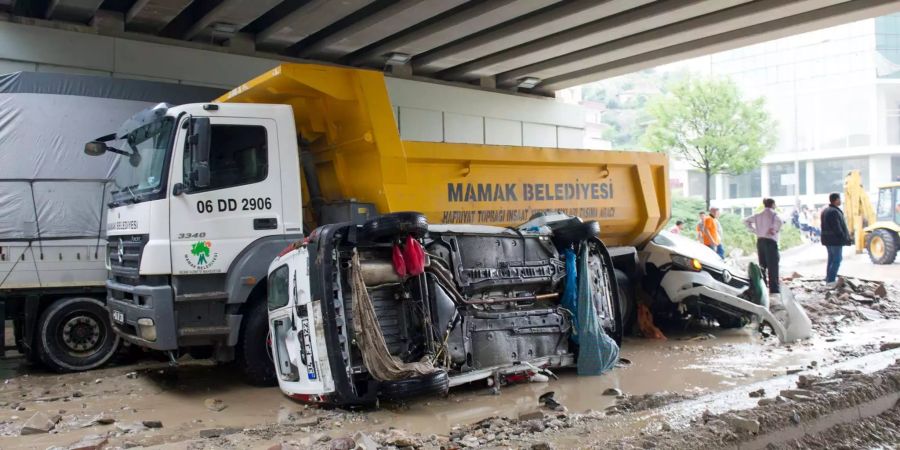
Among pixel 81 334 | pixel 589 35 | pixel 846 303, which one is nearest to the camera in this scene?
pixel 81 334

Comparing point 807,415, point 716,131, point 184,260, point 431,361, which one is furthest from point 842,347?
point 716,131

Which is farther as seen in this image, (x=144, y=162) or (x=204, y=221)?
(x=144, y=162)

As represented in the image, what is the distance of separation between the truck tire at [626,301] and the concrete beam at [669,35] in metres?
4.73

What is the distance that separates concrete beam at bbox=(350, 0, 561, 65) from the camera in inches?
416

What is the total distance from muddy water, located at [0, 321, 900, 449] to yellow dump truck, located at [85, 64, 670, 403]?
0.87 feet

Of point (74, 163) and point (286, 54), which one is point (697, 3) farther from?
point (74, 163)

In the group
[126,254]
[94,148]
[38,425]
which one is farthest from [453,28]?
[38,425]

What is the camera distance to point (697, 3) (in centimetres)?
1038

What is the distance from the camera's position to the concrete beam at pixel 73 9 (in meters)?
9.74

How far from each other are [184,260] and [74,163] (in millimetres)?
2651

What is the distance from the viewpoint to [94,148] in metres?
7.21

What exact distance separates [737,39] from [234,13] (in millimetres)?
8440

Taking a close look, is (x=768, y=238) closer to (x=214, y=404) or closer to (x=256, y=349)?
(x=256, y=349)

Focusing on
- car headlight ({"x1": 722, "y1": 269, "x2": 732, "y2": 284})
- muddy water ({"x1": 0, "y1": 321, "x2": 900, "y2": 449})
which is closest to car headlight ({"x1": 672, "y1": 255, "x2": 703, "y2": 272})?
car headlight ({"x1": 722, "y1": 269, "x2": 732, "y2": 284})
